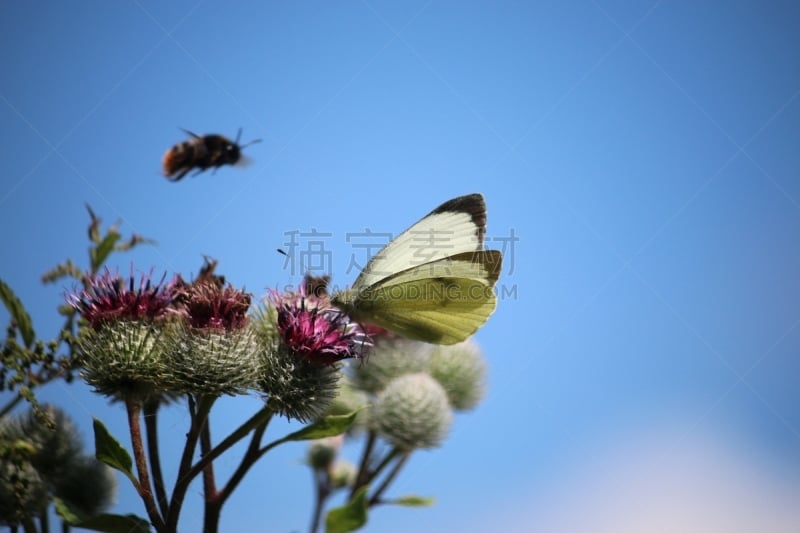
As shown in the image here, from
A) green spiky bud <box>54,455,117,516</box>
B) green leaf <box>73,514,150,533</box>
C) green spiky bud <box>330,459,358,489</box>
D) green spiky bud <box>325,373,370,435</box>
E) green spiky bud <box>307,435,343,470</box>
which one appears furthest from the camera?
green spiky bud <box>307,435,343,470</box>

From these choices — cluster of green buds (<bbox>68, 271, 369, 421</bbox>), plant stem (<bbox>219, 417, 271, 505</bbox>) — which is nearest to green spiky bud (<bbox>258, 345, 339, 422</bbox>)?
cluster of green buds (<bbox>68, 271, 369, 421</bbox>)


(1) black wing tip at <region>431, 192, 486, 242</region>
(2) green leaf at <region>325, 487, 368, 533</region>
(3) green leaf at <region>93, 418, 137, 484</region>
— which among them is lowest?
(2) green leaf at <region>325, 487, 368, 533</region>

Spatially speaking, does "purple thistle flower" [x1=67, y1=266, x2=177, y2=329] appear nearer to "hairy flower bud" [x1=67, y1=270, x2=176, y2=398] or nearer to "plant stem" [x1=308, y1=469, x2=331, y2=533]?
"hairy flower bud" [x1=67, y1=270, x2=176, y2=398]

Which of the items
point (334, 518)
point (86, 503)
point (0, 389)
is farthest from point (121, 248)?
point (334, 518)

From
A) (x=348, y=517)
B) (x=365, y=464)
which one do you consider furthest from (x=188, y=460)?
(x=365, y=464)

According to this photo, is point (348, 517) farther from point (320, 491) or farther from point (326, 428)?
point (320, 491)

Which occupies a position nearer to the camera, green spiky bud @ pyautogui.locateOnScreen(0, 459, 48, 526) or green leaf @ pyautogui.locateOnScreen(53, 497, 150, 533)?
green leaf @ pyautogui.locateOnScreen(53, 497, 150, 533)

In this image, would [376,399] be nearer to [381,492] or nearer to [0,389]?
[381,492]
